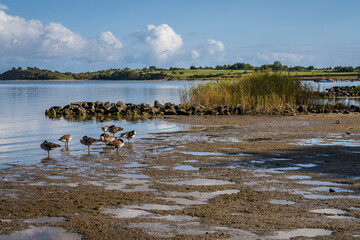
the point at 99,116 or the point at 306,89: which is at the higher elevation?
the point at 306,89

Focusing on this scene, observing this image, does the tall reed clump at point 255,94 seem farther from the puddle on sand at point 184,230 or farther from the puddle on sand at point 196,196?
the puddle on sand at point 184,230

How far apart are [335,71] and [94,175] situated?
629 ft

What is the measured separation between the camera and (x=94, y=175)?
1234cm

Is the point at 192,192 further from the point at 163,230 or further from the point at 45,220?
the point at 45,220

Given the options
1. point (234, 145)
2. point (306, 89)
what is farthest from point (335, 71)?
point (234, 145)

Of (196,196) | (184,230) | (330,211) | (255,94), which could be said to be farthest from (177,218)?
(255,94)

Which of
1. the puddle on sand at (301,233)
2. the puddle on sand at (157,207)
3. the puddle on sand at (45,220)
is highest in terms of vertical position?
the puddle on sand at (301,233)

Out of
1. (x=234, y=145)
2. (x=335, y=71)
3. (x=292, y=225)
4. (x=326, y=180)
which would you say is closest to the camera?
(x=292, y=225)

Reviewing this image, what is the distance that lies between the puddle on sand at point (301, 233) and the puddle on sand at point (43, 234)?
3.36m

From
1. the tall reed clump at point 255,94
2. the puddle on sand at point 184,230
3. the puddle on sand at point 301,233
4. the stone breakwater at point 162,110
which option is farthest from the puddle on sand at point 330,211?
the tall reed clump at point 255,94

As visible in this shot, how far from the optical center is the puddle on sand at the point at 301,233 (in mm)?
7152

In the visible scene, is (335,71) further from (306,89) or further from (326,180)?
(326,180)

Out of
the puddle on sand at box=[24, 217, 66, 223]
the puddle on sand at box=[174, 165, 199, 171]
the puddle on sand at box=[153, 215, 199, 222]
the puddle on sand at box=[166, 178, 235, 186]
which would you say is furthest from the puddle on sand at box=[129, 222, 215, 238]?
the puddle on sand at box=[174, 165, 199, 171]

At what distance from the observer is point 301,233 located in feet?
23.9
